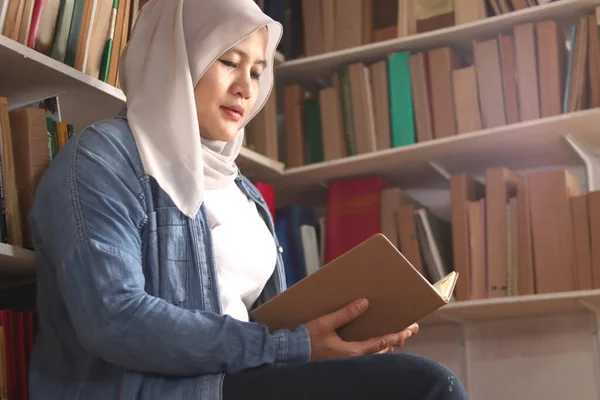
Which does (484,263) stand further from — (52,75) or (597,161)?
(52,75)

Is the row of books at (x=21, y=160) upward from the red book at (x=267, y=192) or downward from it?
downward

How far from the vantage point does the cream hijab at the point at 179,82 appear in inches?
61.2

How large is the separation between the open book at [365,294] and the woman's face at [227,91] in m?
0.47

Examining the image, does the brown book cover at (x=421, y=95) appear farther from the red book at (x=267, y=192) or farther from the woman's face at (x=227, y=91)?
the woman's face at (x=227, y=91)

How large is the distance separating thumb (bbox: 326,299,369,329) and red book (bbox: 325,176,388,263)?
1.15 meters

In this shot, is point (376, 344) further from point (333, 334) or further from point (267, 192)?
point (267, 192)

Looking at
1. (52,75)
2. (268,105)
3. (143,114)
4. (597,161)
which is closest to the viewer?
(143,114)

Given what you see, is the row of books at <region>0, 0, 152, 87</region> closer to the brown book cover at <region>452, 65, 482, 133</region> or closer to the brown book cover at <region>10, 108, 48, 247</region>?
the brown book cover at <region>10, 108, 48, 247</region>

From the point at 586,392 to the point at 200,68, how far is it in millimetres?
1505

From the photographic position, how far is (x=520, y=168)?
2.65 m

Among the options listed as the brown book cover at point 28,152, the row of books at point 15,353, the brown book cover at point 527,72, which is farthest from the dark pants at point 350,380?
the brown book cover at point 527,72

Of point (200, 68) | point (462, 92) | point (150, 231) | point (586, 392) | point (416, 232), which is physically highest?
point (462, 92)

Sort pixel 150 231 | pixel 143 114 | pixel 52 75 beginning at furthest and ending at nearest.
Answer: pixel 52 75
pixel 143 114
pixel 150 231

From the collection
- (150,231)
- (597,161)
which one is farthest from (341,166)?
(150,231)
